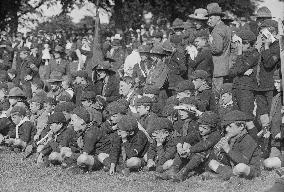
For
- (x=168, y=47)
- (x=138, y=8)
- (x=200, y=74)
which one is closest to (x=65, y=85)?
(x=168, y=47)

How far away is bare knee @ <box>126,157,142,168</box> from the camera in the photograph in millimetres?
8047

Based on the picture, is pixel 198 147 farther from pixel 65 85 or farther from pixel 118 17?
pixel 118 17

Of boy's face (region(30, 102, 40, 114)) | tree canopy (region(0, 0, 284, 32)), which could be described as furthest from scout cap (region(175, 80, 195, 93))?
tree canopy (region(0, 0, 284, 32))

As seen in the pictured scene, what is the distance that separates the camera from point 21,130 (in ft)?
34.3

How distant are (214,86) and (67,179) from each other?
2986mm

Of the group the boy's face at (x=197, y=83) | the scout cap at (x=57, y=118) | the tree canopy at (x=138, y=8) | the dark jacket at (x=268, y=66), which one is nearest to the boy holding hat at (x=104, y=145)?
the scout cap at (x=57, y=118)

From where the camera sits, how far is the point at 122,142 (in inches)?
328

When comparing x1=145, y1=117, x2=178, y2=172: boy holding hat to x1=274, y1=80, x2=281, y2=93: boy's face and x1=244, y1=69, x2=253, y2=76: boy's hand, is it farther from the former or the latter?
x1=274, y1=80, x2=281, y2=93: boy's face

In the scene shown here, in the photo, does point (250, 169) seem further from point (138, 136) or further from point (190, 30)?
point (190, 30)

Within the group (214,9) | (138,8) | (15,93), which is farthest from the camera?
(138,8)

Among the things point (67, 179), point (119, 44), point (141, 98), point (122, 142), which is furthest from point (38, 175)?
point (119, 44)

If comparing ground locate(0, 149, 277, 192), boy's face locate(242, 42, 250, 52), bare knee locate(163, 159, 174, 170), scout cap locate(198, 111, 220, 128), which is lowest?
ground locate(0, 149, 277, 192)

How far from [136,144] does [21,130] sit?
10.2 ft

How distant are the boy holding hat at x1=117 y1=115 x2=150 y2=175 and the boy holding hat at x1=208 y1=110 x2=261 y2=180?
1.21m
